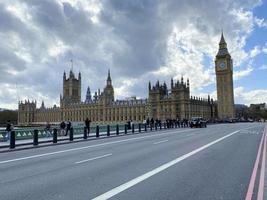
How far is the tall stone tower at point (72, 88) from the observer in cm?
19162

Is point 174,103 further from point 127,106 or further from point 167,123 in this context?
point 167,123

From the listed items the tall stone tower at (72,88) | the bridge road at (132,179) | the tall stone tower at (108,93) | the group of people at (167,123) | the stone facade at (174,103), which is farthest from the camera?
the tall stone tower at (72,88)

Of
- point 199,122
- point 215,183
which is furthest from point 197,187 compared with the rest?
point 199,122

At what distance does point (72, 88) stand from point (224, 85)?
92.6m

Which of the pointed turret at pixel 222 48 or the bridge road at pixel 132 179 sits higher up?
the pointed turret at pixel 222 48

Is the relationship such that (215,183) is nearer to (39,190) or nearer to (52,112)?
(39,190)

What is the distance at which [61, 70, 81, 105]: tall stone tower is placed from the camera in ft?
629

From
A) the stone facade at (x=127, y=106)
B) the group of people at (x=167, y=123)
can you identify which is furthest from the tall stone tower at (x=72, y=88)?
the group of people at (x=167, y=123)

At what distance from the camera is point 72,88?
632 ft

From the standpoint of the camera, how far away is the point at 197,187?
757cm

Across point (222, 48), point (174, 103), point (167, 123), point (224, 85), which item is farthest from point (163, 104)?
point (167, 123)

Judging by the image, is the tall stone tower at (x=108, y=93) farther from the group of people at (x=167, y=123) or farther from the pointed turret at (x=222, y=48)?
the group of people at (x=167, y=123)

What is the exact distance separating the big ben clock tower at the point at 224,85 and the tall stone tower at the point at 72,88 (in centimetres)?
Answer: 8612

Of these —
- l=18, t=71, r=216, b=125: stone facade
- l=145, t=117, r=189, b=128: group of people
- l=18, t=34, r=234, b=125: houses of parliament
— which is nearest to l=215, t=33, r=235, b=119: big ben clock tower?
l=18, t=34, r=234, b=125: houses of parliament
